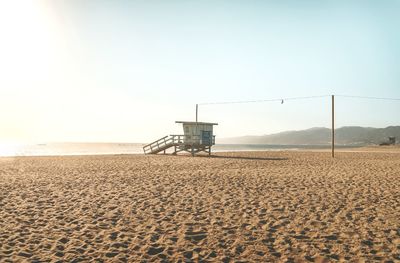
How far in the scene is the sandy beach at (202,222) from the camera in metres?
6.09

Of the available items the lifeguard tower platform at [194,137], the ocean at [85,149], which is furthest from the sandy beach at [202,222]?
the ocean at [85,149]

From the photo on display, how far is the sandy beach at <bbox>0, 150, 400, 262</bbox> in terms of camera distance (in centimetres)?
609

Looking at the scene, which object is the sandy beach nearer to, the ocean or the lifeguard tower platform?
the lifeguard tower platform

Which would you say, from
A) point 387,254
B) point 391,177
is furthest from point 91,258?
point 391,177

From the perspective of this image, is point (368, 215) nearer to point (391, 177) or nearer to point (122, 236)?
point (122, 236)

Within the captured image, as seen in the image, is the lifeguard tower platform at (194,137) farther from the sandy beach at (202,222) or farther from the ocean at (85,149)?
the ocean at (85,149)

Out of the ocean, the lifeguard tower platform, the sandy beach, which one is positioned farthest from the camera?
the ocean

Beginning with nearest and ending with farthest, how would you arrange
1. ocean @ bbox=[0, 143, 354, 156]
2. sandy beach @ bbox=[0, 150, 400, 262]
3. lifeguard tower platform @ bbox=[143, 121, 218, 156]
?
sandy beach @ bbox=[0, 150, 400, 262] < lifeguard tower platform @ bbox=[143, 121, 218, 156] < ocean @ bbox=[0, 143, 354, 156]

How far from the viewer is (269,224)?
776 centimetres

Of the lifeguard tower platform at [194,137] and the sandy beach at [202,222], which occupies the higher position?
the lifeguard tower platform at [194,137]

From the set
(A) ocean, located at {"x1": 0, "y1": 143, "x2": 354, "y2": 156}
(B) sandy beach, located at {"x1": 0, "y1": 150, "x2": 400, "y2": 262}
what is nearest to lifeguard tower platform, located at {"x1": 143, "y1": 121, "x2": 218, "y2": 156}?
(B) sandy beach, located at {"x1": 0, "y1": 150, "x2": 400, "y2": 262}

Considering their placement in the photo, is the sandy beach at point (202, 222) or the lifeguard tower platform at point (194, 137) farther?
the lifeguard tower platform at point (194, 137)

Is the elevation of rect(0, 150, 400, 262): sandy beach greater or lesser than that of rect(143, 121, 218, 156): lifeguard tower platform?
lesser

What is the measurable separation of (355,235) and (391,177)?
32.6 ft
